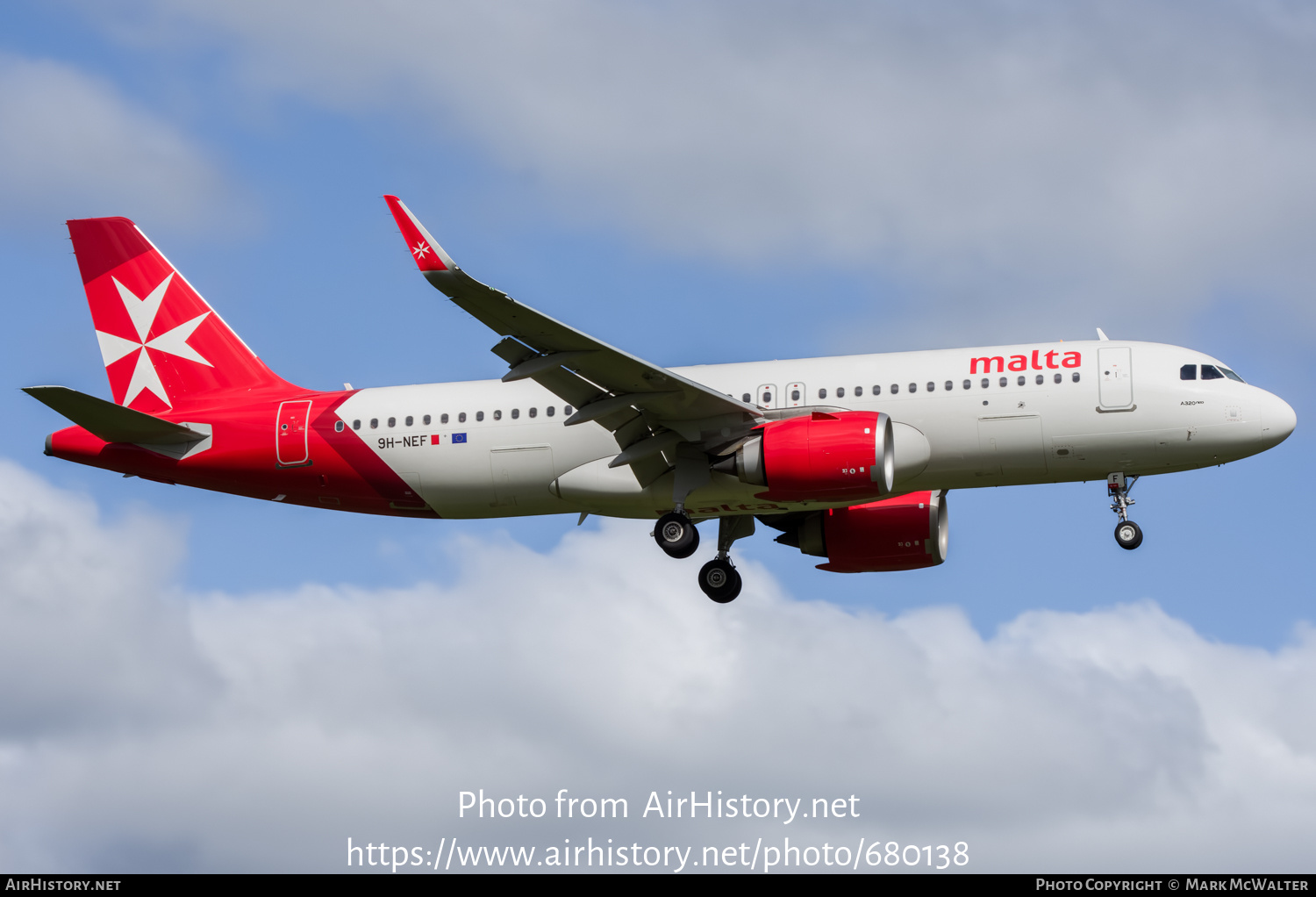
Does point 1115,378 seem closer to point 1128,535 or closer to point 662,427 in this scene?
point 1128,535

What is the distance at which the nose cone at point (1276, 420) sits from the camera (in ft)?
110

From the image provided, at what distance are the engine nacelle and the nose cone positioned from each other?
817 centimetres

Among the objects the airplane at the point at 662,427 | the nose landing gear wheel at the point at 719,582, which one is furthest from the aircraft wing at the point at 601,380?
the nose landing gear wheel at the point at 719,582

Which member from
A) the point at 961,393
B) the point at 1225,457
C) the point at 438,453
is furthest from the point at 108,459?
the point at 1225,457

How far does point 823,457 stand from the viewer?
32875 mm

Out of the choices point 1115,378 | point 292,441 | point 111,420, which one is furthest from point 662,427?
point 111,420

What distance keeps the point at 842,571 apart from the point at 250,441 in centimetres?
1509

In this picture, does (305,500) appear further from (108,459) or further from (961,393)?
(961,393)

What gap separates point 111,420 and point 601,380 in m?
12.2

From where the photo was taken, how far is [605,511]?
36.7 meters

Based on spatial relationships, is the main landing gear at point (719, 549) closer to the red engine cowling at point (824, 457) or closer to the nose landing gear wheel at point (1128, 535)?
the red engine cowling at point (824, 457)

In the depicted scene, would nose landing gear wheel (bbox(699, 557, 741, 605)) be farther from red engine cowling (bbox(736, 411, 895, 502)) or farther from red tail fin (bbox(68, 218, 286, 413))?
red tail fin (bbox(68, 218, 286, 413))

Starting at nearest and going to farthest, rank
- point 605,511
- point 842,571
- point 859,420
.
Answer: point 859,420 < point 605,511 < point 842,571

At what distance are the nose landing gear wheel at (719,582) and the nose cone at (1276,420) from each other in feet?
41.6
